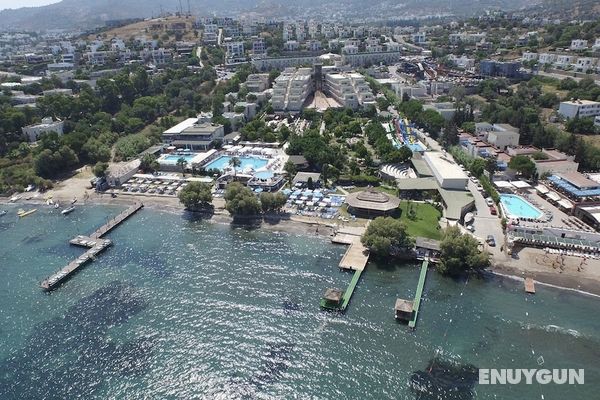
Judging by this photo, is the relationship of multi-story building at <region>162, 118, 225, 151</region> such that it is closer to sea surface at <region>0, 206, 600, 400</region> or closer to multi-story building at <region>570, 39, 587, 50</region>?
sea surface at <region>0, 206, 600, 400</region>

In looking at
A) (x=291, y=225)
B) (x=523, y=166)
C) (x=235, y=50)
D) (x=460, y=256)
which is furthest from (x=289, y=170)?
(x=235, y=50)

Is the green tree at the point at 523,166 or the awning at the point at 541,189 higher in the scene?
the green tree at the point at 523,166

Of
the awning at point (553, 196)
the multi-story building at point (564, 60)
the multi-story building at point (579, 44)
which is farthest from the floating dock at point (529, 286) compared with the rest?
the multi-story building at point (579, 44)

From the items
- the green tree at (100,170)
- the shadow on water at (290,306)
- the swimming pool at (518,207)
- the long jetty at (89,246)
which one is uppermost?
the green tree at (100,170)

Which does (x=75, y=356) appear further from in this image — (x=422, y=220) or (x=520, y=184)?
(x=520, y=184)

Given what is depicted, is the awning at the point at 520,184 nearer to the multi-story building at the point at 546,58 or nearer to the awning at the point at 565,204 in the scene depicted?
the awning at the point at 565,204

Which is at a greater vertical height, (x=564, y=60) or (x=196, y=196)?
(x=564, y=60)

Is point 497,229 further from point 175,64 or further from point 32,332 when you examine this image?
point 175,64
